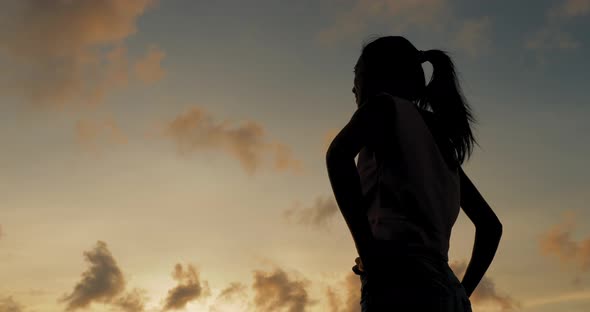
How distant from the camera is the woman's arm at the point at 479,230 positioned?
345 cm

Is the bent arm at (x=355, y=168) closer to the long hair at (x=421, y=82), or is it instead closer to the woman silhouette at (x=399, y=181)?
the woman silhouette at (x=399, y=181)

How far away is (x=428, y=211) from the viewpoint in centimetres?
280

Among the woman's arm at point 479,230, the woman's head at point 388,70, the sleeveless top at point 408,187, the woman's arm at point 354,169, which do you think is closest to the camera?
the woman's arm at point 354,169

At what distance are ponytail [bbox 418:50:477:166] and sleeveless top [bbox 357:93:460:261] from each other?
30 cm

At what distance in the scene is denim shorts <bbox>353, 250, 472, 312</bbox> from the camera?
8.71ft

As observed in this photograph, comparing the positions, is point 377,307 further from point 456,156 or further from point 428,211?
point 456,156

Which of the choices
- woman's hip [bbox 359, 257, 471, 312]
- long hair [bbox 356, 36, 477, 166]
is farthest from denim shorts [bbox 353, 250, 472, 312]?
long hair [bbox 356, 36, 477, 166]

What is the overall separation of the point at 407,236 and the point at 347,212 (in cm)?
32

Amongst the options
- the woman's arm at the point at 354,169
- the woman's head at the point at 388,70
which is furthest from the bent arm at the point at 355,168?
the woman's head at the point at 388,70

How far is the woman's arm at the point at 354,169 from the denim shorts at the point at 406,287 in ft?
0.30

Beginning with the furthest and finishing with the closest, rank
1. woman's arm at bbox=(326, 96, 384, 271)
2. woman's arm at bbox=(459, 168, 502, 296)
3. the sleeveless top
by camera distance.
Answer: woman's arm at bbox=(459, 168, 502, 296)
the sleeveless top
woman's arm at bbox=(326, 96, 384, 271)

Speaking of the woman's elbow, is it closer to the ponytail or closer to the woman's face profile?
the ponytail

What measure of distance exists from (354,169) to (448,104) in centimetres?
92

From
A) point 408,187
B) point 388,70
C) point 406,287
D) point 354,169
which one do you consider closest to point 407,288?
point 406,287
